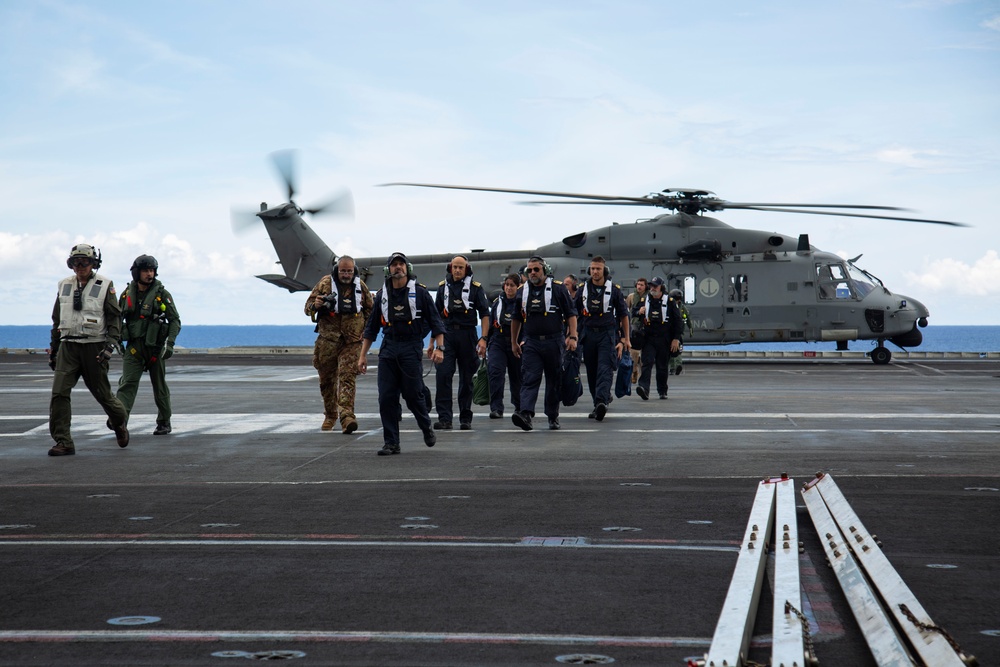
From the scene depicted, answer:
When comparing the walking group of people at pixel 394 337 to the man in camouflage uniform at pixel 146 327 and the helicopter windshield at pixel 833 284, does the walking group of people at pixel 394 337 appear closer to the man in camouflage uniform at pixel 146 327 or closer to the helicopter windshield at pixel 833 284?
the man in camouflage uniform at pixel 146 327

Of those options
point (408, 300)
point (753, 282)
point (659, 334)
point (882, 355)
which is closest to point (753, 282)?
point (753, 282)

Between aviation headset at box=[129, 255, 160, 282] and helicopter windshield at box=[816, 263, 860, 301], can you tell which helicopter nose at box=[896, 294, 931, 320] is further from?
aviation headset at box=[129, 255, 160, 282]

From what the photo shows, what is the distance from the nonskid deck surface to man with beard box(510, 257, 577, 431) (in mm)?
606

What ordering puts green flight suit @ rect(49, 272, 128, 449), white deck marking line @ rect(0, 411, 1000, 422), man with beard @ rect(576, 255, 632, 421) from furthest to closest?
man with beard @ rect(576, 255, 632, 421) < white deck marking line @ rect(0, 411, 1000, 422) < green flight suit @ rect(49, 272, 128, 449)

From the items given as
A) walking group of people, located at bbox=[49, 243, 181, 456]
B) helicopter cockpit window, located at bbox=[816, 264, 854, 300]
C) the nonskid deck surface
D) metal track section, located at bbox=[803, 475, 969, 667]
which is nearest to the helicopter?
helicopter cockpit window, located at bbox=[816, 264, 854, 300]

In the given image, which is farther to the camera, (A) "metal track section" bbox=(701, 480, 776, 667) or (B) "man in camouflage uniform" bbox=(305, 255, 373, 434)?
(B) "man in camouflage uniform" bbox=(305, 255, 373, 434)

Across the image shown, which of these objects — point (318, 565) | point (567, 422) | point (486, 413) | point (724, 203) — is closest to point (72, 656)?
point (318, 565)

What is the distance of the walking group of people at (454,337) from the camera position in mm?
10477

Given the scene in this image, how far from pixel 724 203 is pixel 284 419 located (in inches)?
625

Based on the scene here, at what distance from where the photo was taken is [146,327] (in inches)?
453

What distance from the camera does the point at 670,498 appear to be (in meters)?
7.17

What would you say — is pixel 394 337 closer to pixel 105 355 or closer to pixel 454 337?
pixel 454 337

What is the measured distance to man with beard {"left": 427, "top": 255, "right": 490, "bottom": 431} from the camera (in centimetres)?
1241

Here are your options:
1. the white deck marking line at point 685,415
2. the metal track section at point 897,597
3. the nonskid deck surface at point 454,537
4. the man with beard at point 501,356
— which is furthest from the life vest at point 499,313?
the metal track section at point 897,597
